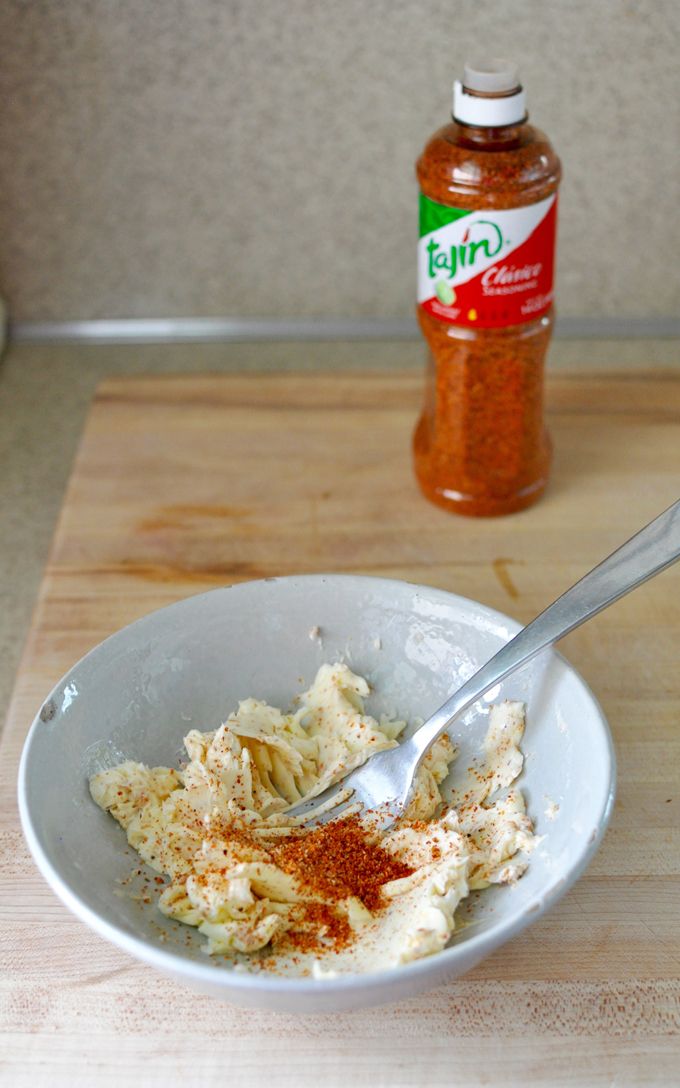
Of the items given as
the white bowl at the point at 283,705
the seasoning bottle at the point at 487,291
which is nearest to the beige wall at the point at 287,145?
the seasoning bottle at the point at 487,291

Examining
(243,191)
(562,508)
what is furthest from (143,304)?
(562,508)

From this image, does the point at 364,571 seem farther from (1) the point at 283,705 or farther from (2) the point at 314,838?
(2) the point at 314,838

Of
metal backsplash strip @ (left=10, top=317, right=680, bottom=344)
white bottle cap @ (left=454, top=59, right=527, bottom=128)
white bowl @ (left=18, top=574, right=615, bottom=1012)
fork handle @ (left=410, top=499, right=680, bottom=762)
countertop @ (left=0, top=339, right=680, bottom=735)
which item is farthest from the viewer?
metal backsplash strip @ (left=10, top=317, right=680, bottom=344)

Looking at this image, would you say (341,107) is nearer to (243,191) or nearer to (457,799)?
(243,191)

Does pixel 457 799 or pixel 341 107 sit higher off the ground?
pixel 341 107

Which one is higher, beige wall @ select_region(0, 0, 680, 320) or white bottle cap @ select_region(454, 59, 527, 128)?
white bottle cap @ select_region(454, 59, 527, 128)

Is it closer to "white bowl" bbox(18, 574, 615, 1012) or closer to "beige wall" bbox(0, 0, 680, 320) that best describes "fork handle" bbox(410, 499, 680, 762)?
"white bowl" bbox(18, 574, 615, 1012)

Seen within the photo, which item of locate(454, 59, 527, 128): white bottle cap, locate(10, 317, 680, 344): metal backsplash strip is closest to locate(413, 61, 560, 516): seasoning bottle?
locate(454, 59, 527, 128): white bottle cap
